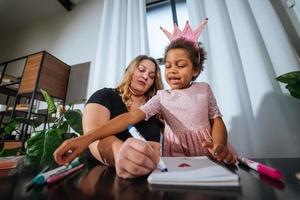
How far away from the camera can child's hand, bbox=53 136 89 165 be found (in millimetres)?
351

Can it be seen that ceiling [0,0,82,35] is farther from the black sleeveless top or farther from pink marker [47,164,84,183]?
pink marker [47,164,84,183]

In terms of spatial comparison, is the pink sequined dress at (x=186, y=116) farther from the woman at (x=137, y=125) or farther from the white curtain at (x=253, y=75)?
the white curtain at (x=253, y=75)

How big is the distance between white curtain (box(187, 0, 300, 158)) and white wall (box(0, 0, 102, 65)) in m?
1.36

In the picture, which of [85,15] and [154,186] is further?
[85,15]

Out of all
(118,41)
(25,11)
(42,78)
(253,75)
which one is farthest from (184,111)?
(25,11)

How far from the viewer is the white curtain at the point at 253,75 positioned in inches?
30.8

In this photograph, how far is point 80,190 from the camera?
0.25m

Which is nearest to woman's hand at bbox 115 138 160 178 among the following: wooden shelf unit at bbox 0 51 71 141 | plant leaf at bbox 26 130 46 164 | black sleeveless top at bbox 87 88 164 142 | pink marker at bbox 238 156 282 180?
pink marker at bbox 238 156 282 180

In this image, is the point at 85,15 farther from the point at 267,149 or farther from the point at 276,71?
the point at 267,149

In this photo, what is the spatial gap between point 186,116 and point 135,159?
34 centimetres

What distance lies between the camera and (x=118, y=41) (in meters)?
1.36

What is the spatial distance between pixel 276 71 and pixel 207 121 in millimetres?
550

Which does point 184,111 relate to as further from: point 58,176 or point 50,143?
point 50,143

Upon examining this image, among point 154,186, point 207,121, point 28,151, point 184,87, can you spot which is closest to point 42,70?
point 28,151
